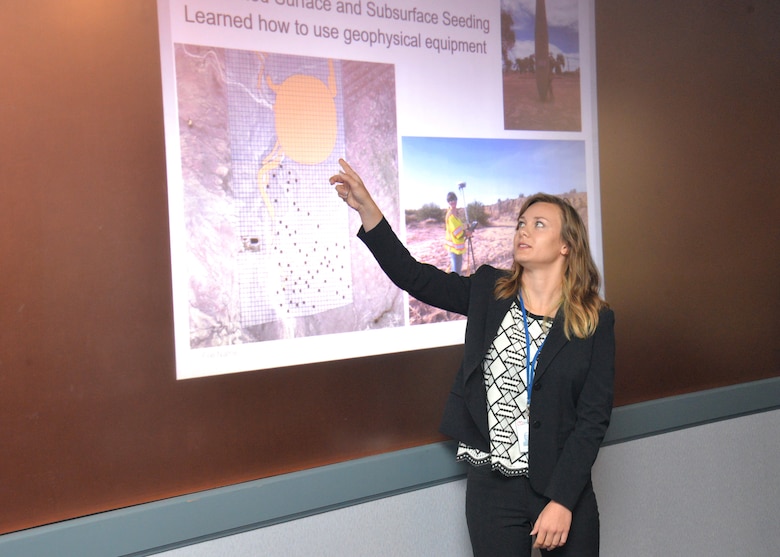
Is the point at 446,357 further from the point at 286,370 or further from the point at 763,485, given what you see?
the point at 763,485

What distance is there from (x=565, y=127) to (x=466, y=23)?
0.58 m

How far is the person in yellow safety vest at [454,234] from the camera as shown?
8.10 ft

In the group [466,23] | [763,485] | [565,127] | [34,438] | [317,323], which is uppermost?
[466,23]

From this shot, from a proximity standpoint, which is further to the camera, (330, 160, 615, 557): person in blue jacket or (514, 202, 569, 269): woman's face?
(514, 202, 569, 269): woman's face

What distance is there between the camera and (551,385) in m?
1.92

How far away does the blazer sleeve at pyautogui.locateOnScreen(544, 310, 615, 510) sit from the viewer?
1864 millimetres

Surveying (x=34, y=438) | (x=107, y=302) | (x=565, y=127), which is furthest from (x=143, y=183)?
(x=565, y=127)

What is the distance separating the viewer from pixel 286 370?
2.16 meters

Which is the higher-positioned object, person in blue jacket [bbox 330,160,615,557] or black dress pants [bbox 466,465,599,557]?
person in blue jacket [bbox 330,160,615,557]

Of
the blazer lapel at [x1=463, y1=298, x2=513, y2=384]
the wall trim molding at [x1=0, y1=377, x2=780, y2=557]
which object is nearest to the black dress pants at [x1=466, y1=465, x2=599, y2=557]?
the blazer lapel at [x1=463, y1=298, x2=513, y2=384]

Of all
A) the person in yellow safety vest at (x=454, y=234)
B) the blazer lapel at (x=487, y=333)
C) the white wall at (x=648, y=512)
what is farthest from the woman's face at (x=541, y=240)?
the white wall at (x=648, y=512)

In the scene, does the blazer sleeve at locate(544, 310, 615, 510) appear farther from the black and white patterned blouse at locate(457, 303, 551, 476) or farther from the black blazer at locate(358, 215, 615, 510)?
the black and white patterned blouse at locate(457, 303, 551, 476)
